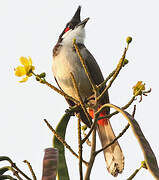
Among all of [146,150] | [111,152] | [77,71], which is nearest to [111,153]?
[111,152]

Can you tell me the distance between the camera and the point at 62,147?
157cm

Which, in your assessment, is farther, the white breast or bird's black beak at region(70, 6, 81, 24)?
bird's black beak at region(70, 6, 81, 24)

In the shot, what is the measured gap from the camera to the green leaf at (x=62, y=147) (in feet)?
4.85

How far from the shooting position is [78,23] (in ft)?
13.0

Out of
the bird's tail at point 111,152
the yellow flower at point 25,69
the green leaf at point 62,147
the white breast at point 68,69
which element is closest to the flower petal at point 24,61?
the yellow flower at point 25,69

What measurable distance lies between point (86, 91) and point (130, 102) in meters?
2.21

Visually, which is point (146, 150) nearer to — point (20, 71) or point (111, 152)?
point (20, 71)

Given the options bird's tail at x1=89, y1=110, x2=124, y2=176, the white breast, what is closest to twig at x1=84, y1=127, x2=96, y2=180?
bird's tail at x1=89, y1=110, x2=124, y2=176

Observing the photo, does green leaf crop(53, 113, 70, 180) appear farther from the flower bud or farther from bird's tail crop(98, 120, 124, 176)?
bird's tail crop(98, 120, 124, 176)

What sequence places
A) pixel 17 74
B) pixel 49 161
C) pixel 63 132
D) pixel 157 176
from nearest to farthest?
pixel 157 176, pixel 49 161, pixel 17 74, pixel 63 132

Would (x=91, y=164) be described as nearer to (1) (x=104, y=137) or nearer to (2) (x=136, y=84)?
(2) (x=136, y=84)

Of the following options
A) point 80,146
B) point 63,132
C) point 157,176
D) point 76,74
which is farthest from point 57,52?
Result: point 157,176

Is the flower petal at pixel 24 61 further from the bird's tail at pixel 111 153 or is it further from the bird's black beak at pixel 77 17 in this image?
the bird's black beak at pixel 77 17

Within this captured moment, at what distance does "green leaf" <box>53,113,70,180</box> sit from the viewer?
148 centimetres
